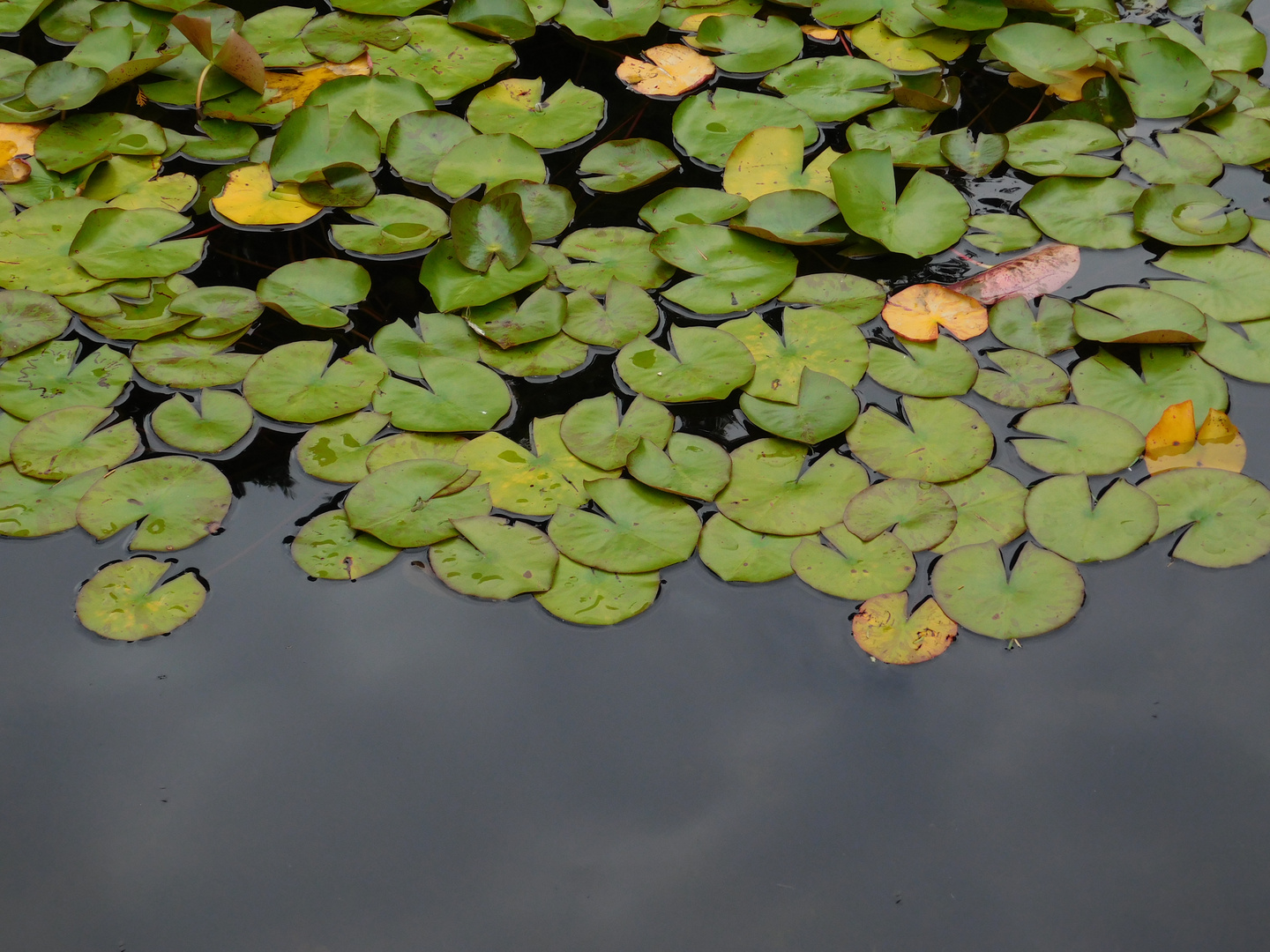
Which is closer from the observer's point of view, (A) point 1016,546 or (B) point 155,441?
(A) point 1016,546

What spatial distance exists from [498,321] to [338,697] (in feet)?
3.12

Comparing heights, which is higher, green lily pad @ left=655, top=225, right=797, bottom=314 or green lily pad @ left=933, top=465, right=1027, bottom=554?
green lily pad @ left=655, top=225, right=797, bottom=314

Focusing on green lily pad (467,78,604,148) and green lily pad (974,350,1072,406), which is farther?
green lily pad (467,78,604,148)

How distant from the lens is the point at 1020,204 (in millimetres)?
2572

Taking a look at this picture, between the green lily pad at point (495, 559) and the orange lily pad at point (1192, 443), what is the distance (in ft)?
4.29

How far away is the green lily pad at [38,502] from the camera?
196 cm

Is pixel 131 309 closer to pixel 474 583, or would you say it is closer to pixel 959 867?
pixel 474 583

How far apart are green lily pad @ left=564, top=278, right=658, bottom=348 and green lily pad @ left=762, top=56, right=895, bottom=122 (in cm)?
94

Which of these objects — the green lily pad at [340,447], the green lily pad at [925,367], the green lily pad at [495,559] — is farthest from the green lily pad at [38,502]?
the green lily pad at [925,367]

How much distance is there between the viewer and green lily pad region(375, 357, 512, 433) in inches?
Result: 82.9

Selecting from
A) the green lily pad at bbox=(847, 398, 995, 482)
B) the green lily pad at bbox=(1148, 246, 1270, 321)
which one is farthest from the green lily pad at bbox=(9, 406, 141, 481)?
the green lily pad at bbox=(1148, 246, 1270, 321)

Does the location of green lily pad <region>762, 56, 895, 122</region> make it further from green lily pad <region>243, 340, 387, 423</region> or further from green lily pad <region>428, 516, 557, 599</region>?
green lily pad <region>428, 516, 557, 599</region>

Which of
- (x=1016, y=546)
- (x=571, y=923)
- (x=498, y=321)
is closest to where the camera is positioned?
(x=571, y=923)

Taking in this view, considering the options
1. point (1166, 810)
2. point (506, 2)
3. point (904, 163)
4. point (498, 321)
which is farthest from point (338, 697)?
point (506, 2)
